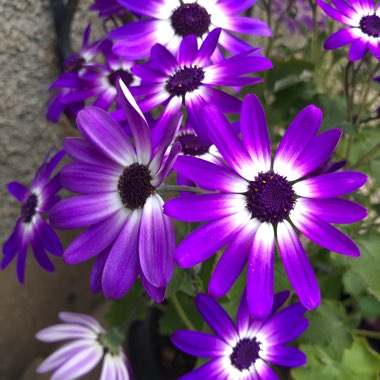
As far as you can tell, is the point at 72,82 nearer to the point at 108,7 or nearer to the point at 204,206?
the point at 108,7

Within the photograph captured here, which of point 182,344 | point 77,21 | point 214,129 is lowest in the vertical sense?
point 182,344

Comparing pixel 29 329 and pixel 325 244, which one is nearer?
pixel 325 244

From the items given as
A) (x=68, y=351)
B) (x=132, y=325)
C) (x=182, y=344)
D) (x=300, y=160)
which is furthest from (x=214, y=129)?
(x=132, y=325)

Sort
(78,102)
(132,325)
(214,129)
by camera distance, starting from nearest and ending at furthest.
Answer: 1. (214,129)
2. (78,102)
3. (132,325)

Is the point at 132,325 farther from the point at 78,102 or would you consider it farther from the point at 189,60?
the point at 189,60

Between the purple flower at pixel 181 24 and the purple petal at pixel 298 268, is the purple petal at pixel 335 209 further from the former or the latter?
the purple flower at pixel 181 24

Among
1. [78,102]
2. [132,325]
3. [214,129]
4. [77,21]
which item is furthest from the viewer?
[132,325]
